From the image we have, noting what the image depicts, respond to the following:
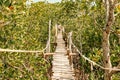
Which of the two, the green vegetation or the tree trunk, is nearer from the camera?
the tree trunk

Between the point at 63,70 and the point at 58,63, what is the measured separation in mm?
1284

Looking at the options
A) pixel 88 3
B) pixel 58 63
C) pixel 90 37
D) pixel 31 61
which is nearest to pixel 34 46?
pixel 31 61

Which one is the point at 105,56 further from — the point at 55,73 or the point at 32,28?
the point at 32,28

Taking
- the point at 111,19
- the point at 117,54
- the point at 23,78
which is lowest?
the point at 23,78

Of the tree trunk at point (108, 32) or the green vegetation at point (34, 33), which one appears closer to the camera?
the tree trunk at point (108, 32)

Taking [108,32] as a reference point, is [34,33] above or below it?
below

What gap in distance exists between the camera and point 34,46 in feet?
49.0

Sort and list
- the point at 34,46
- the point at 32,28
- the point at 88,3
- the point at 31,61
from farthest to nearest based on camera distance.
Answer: the point at 32,28 < the point at 34,46 < the point at 31,61 < the point at 88,3

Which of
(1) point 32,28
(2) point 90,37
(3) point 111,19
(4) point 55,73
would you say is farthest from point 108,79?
(1) point 32,28

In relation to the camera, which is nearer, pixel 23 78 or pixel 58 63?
pixel 23 78

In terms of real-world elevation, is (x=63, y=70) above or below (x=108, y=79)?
below

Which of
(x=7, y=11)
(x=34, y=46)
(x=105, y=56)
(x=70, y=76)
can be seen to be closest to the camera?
(x=7, y=11)

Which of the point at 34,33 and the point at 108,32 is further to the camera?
the point at 34,33

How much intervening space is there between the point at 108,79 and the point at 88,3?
283cm
